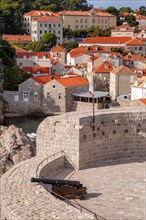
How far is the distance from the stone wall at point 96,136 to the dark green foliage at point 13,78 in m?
33.4

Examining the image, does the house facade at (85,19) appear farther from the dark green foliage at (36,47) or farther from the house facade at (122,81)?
the house facade at (122,81)

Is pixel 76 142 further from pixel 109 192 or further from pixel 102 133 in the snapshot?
pixel 109 192

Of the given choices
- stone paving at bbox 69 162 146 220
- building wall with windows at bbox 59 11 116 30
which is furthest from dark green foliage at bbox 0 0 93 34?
stone paving at bbox 69 162 146 220

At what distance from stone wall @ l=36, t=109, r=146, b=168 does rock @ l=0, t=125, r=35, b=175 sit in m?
4.75

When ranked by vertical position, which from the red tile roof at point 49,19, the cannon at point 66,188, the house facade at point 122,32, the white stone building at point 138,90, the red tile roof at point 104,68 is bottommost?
the white stone building at point 138,90

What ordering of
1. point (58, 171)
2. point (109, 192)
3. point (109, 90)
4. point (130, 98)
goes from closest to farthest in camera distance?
1. point (109, 192)
2. point (58, 171)
3. point (130, 98)
4. point (109, 90)

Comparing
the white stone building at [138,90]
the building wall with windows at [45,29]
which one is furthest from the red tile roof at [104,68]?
the building wall with windows at [45,29]

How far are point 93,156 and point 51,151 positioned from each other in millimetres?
939

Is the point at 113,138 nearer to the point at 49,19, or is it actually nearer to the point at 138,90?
the point at 138,90

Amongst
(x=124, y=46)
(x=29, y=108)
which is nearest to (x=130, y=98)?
(x=29, y=108)

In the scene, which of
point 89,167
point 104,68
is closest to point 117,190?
point 89,167

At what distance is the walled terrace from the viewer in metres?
8.21

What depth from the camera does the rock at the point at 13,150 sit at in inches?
626

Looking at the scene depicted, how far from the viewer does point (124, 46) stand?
218 feet
